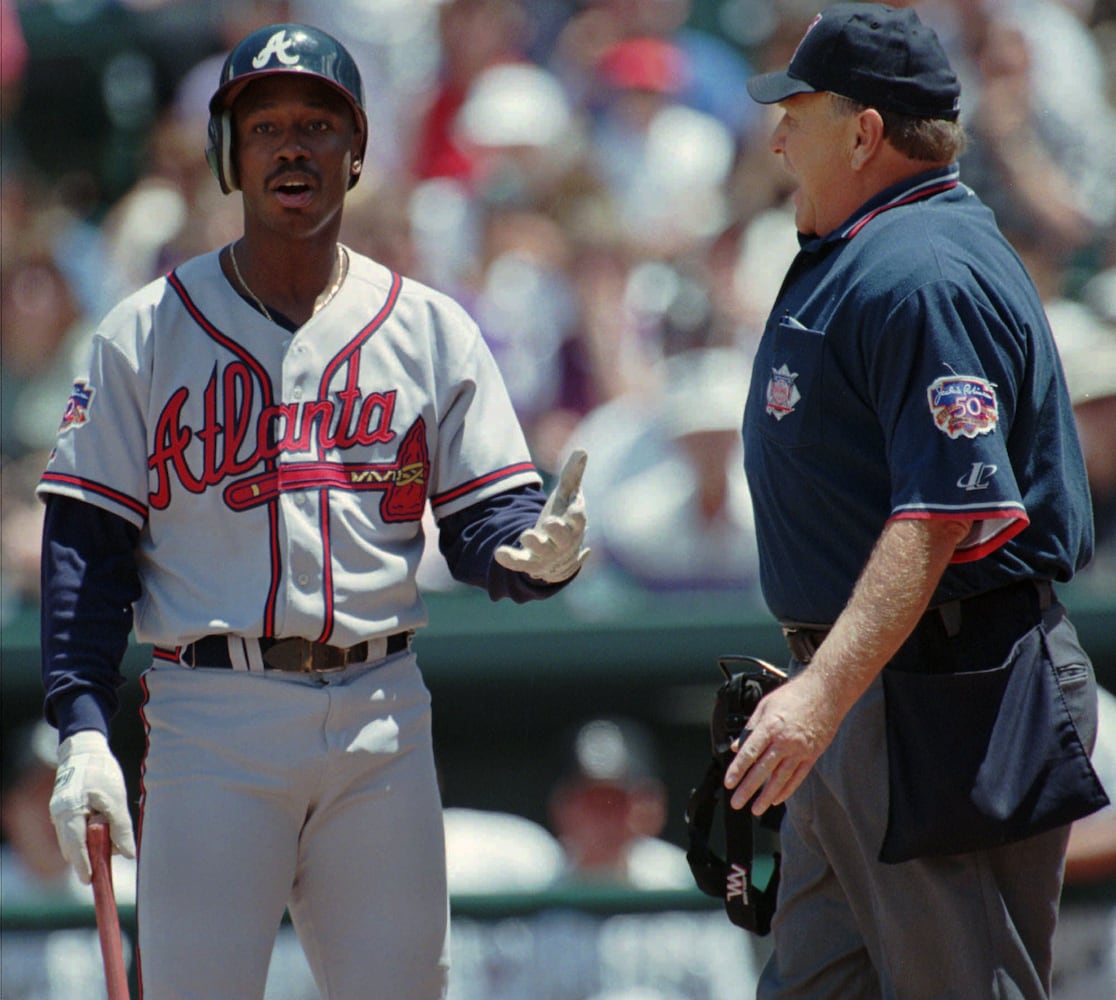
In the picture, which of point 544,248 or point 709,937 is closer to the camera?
point 709,937

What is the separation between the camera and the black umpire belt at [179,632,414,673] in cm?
267

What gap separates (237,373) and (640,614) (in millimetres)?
2608

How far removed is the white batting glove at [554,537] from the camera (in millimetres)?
2576

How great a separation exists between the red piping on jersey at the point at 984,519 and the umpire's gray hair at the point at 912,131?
62cm

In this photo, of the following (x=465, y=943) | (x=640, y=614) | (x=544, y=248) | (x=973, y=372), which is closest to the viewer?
Answer: (x=973, y=372)

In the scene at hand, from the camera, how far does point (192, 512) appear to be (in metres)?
2.71

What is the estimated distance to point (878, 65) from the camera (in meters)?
2.62

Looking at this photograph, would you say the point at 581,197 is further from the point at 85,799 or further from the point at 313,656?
the point at 85,799

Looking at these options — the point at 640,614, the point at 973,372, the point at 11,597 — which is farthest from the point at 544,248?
the point at 973,372

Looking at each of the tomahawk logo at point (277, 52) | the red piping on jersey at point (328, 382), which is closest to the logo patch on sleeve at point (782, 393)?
the red piping on jersey at point (328, 382)

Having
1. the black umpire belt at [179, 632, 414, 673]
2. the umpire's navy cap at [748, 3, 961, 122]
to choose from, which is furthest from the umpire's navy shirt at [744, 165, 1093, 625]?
the black umpire belt at [179, 632, 414, 673]

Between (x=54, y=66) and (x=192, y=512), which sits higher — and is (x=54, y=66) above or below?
above

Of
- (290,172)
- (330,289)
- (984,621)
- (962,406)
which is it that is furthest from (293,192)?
(984,621)

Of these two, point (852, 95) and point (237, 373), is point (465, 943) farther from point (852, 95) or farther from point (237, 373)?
point (852, 95)
